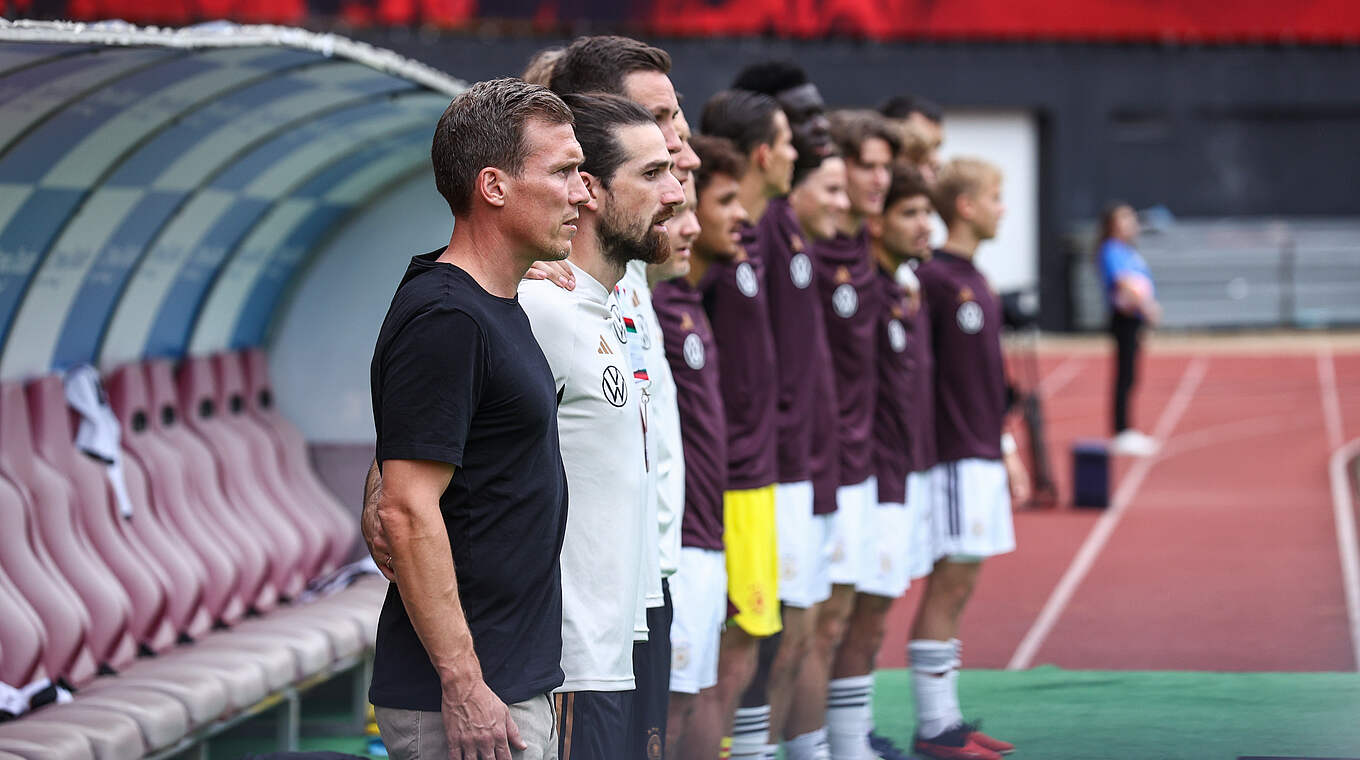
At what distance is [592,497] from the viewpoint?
11.7 feet

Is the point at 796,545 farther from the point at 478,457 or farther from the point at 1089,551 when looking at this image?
the point at 1089,551

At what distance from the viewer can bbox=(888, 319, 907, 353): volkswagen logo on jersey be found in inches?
252

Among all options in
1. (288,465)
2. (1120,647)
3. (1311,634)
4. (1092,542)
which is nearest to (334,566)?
(288,465)

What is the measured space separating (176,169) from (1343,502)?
31.3ft

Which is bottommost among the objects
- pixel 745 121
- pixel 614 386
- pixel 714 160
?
pixel 614 386

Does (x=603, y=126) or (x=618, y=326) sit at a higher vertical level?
(x=603, y=126)

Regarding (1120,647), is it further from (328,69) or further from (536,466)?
(536,466)

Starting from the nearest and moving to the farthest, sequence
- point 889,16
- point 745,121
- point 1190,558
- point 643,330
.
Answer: point 643,330, point 745,121, point 1190,558, point 889,16

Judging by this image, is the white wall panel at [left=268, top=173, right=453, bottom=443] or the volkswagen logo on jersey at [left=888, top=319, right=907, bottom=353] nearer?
the volkswagen logo on jersey at [left=888, top=319, right=907, bottom=353]

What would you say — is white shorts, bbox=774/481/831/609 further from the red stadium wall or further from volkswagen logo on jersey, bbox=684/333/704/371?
the red stadium wall

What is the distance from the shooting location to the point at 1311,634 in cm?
876

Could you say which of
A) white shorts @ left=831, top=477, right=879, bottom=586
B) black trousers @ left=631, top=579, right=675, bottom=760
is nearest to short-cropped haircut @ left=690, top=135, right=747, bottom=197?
white shorts @ left=831, top=477, right=879, bottom=586

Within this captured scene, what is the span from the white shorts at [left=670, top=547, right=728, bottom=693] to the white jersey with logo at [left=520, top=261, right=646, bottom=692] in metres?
1.18

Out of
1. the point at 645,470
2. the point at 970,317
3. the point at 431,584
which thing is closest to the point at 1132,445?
the point at 970,317
